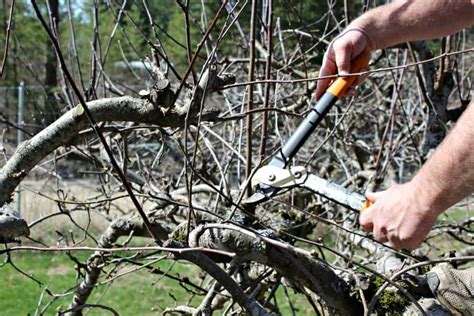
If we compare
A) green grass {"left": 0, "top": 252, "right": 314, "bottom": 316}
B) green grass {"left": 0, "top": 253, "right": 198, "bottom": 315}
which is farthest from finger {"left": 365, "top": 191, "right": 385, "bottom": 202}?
green grass {"left": 0, "top": 253, "right": 198, "bottom": 315}

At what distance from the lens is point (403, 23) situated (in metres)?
2.34

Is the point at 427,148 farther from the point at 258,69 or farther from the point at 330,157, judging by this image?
the point at 330,157

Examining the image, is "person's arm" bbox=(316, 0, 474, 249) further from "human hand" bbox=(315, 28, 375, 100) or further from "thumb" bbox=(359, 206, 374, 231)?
"human hand" bbox=(315, 28, 375, 100)

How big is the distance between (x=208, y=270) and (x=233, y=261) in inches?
21.9

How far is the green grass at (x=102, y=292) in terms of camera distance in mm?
7445

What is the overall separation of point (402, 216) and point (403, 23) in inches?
32.8

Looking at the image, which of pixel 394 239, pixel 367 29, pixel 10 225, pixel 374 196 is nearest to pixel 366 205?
pixel 374 196

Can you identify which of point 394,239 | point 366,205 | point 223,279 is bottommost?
point 223,279

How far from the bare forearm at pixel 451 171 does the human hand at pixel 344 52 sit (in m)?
0.54

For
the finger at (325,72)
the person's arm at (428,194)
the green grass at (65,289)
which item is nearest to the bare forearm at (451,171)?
the person's arm at (428,194)

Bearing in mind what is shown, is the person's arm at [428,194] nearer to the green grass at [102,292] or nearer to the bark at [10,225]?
the bark at [10,225]

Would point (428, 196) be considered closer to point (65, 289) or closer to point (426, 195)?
point (426, 195)

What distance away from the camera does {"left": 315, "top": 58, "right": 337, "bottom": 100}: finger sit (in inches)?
90.7

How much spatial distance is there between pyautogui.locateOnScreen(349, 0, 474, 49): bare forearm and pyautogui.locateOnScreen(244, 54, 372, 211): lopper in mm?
220
